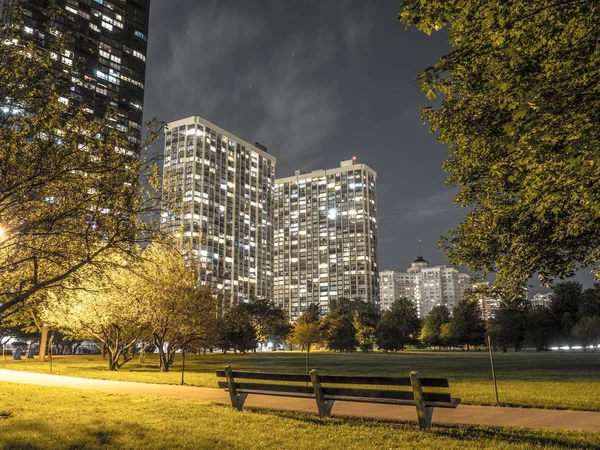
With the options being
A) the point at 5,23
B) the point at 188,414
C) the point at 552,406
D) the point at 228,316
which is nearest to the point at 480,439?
the point at 552,406

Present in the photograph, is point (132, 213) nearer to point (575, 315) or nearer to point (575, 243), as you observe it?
point (575, 243)

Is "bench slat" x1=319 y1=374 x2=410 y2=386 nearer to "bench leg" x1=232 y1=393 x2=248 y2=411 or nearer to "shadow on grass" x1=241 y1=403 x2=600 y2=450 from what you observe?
"shadow on grass" x1=241 y1=403 x2=600 y2=450

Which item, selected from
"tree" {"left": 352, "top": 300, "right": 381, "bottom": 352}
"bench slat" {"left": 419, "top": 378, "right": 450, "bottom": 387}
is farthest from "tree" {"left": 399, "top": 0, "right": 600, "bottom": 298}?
"tree" {"left": 352, "top": 300, "right": 381, "bottom": 352}

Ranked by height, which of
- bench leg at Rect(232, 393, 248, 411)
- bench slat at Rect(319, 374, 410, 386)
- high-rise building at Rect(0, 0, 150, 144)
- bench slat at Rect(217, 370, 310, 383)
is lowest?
bench leg at Rect(232, 393, 248, 411)

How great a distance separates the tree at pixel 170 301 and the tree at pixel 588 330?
5843cm

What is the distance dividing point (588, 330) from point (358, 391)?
234 feet

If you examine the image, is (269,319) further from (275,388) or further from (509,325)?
(275,388)

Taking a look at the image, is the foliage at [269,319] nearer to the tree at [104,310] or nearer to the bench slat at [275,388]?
the tree at [104,310]

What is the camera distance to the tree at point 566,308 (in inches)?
3088

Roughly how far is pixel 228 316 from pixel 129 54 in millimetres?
132240

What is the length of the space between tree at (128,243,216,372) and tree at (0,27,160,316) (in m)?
14.3

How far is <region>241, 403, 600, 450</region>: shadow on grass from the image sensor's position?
8141 mm

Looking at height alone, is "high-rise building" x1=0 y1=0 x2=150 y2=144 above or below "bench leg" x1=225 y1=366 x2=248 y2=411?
above

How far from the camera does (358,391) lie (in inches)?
384
